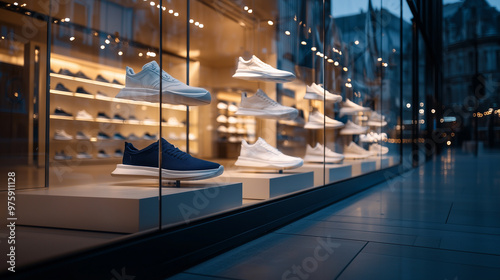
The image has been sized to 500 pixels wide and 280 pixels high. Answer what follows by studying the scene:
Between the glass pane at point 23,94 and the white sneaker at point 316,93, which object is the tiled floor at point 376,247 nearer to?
the glass pane at point 23,94

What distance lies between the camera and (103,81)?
68.3 inches

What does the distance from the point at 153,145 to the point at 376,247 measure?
1.20 meters

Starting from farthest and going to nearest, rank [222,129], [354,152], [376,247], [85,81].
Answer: [354,152]
[222,129]
[376,247]
[85,81]

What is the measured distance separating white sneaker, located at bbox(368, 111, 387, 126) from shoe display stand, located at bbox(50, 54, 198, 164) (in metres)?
3.89

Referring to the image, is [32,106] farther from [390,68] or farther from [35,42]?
[390,68]

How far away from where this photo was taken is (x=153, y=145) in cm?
177

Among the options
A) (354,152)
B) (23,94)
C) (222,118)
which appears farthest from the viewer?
(354,152)

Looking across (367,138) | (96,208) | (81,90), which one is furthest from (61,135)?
(367,138)

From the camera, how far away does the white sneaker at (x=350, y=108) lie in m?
4.38

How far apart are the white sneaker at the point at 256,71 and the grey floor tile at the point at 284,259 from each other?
115cm

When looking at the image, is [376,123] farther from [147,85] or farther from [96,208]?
[96,208]

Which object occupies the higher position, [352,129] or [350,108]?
[350,108]

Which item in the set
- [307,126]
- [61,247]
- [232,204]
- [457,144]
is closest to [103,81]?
[61,247]

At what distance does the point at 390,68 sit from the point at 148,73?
17.0 ft
